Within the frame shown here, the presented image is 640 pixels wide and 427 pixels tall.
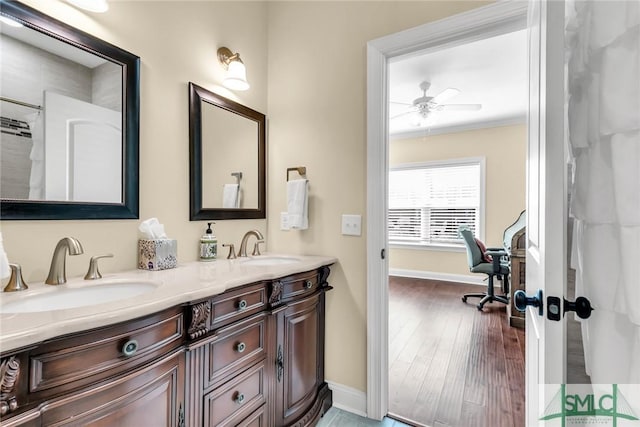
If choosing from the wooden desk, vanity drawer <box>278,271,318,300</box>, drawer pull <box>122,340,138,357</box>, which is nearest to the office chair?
the wooden desk

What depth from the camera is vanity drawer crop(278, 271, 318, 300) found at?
146 centimetres

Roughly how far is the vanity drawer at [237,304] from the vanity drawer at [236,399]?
25 cm

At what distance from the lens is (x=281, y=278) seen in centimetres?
142

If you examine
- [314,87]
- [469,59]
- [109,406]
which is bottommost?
[109,406]

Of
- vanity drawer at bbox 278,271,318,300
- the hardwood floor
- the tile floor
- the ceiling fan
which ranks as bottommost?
the tile floor

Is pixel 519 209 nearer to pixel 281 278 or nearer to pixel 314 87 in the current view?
pixel 314 87

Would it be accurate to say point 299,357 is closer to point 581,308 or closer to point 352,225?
point 352,225

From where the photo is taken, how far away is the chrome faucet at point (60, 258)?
1053 mm

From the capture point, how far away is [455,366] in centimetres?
226

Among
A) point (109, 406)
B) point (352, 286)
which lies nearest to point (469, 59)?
point (352, 286)

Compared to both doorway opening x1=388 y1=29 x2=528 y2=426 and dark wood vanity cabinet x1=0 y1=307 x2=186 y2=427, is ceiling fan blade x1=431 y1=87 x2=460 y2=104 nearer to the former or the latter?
doorway opening x1=388 y1=29 x2=528 y2=426

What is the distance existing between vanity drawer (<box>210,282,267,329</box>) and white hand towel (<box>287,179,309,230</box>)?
61 cm

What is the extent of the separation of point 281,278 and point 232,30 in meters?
1.58

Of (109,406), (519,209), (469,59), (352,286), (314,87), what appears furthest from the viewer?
(519,209)
